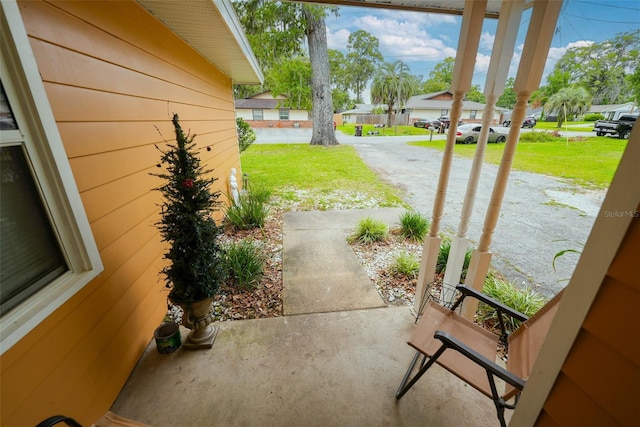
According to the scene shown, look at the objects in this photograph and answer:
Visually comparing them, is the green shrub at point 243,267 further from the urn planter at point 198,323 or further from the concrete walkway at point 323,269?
the urn planter at point 198,323

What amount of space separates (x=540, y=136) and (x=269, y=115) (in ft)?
77.1

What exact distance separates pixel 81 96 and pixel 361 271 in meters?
2.79

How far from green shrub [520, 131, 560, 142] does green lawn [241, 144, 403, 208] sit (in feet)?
25.3

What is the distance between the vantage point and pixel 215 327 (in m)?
2.14

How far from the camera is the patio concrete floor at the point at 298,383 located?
152cm

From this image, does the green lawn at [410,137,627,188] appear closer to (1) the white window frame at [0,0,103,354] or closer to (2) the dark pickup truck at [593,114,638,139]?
(2) the dark pickup truck at [593,114,638,139]

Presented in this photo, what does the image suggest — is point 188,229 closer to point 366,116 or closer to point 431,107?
point 366,116

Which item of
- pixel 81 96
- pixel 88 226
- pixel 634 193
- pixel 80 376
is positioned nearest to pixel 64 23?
pixel 81 96

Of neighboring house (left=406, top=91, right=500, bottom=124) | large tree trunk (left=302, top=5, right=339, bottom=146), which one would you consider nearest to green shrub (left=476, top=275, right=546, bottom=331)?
large tree trunk (left=302, top=5, right=339, bottom=146)

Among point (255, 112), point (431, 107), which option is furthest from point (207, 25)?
point (431, 107)

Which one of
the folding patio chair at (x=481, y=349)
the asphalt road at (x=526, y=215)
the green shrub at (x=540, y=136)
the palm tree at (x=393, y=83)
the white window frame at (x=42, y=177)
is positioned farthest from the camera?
the palm tree at (x=393, y=83)

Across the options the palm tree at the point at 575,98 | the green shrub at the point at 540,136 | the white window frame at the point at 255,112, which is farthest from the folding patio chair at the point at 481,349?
the white window frame at the point at 255,112

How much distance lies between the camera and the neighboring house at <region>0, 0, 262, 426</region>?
39.9 inches

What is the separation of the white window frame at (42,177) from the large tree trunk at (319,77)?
10.1m
